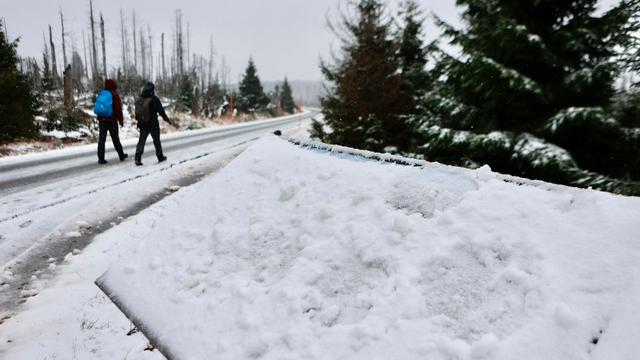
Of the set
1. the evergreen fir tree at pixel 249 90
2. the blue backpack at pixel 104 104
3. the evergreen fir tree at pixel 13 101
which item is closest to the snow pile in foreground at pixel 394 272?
the blue backpack at pixel 104 104

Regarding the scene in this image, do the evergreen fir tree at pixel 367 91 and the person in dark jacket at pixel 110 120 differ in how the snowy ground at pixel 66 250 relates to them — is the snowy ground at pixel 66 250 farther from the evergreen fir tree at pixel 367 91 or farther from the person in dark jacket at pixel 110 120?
the evergreen fir tree at pixel 367 91

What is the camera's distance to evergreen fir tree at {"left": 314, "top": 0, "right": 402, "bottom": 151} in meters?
9.94

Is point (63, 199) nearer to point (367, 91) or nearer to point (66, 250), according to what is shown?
point (66, 250)

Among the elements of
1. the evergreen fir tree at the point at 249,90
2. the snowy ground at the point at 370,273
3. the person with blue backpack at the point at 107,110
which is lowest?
the snowy ground at the point at 370,273

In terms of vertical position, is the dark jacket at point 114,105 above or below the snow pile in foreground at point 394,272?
above

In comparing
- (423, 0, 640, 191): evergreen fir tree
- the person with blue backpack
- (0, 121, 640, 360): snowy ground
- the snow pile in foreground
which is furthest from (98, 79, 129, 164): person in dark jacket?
the snow pile in foreground

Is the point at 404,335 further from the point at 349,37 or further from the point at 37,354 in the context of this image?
the point at 349,37

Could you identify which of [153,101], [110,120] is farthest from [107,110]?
[153,101]

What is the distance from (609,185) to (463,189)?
395 centimetres

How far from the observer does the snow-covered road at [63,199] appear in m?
4.17

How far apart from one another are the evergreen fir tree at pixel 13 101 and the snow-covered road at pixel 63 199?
307 cm

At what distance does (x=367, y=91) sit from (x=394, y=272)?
8.47m

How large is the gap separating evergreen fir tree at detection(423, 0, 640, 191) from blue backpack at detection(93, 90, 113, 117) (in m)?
7.02

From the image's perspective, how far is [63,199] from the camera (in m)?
6.14
